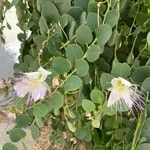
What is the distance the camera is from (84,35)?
0.49 meters

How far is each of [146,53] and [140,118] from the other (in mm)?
92

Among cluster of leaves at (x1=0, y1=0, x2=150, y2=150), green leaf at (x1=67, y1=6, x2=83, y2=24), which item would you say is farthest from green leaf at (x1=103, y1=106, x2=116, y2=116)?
green leaf at (x1=67, y1=6, x2=83, y2=24)

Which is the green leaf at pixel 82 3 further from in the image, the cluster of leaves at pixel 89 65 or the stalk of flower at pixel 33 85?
the stalk of flower at pixel 33 85

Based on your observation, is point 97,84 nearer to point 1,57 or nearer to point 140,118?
point 140,118

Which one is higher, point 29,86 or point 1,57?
point 29,86

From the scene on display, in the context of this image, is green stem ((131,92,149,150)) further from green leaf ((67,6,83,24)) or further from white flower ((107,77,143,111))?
green leaf ((67,6,83,24))

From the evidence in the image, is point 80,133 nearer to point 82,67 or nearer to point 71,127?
point 71,127

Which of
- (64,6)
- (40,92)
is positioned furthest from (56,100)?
(64,6)

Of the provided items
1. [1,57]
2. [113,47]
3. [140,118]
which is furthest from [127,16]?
[1,57]

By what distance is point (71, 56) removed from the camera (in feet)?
1.63

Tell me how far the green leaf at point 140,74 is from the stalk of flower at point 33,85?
0.10 meters

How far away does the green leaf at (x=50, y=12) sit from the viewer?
1.71ft

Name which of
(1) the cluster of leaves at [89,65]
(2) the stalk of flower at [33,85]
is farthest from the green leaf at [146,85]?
(2) the stalk of flower at [33,85]

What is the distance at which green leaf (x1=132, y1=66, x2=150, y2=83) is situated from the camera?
1.62 ft
